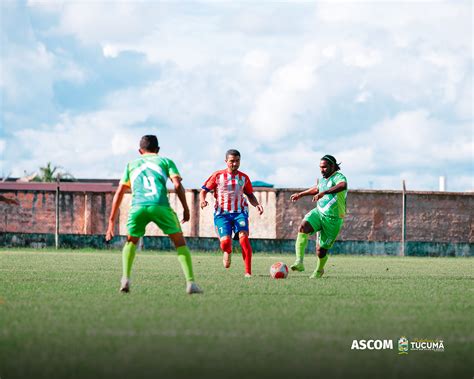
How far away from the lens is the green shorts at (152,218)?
10.8 meters

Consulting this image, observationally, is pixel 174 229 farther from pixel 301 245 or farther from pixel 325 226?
pixel 325 226

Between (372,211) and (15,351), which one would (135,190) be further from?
(372,211)

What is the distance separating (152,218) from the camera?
1091 centimetres

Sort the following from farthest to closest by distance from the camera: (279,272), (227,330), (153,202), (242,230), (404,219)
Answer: (404,219), (242,230), (279,272), (153,202), (227,330)

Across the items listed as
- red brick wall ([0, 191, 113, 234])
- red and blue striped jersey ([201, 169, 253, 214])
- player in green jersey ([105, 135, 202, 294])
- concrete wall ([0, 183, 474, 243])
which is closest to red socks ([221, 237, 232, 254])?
red and blue striped jersey ([201, 169, 253, 214])

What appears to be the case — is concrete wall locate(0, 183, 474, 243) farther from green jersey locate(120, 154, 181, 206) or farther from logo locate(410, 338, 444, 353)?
logo locate(410, 338, 444, 353)

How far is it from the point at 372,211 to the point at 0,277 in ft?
68.5

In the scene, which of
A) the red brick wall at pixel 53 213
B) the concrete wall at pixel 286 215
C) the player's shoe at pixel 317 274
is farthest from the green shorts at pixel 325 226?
the red brick wall at pixel 53 213

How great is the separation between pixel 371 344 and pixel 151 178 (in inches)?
186

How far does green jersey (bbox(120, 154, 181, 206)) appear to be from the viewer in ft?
35.6

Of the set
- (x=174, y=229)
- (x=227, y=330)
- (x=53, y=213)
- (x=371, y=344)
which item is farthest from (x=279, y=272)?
(x=53, y=213)

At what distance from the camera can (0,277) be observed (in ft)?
46.3

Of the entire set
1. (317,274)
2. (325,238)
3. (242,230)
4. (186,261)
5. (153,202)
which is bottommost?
(317,274)

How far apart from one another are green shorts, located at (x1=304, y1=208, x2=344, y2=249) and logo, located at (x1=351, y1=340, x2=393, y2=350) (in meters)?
8.54
